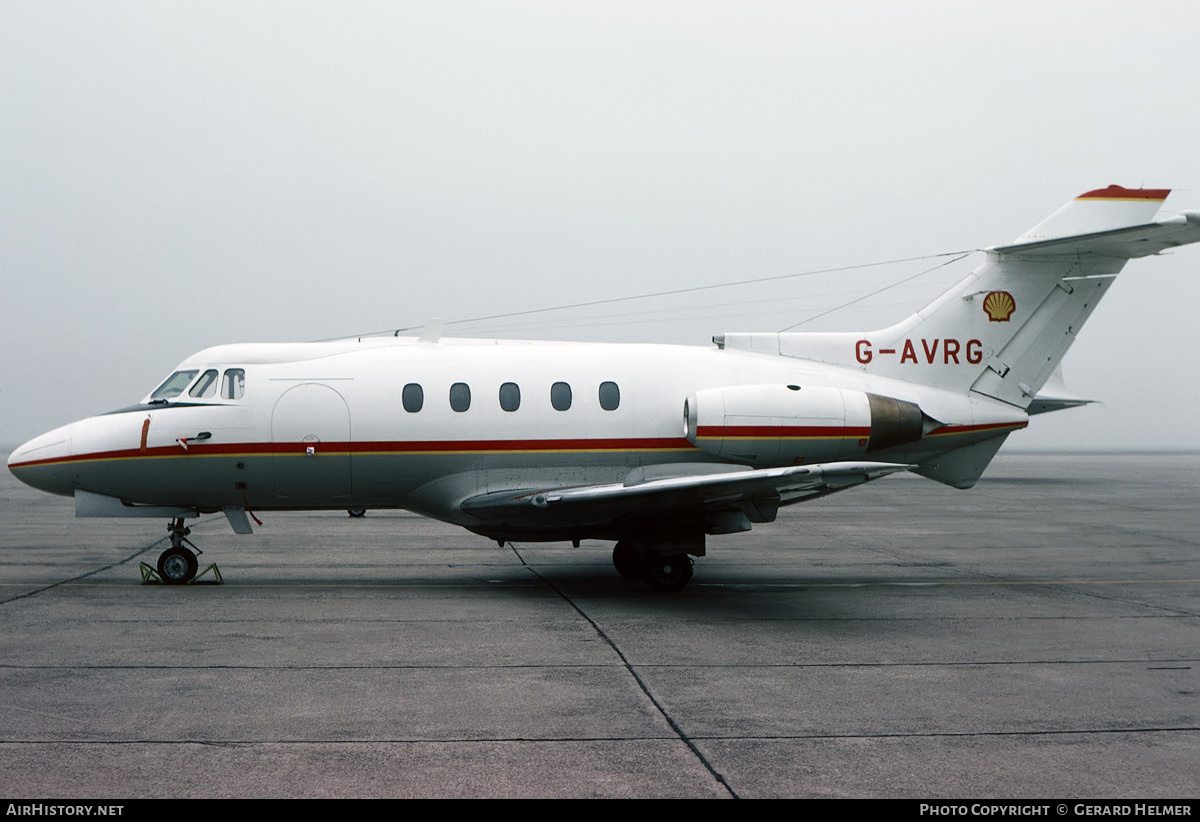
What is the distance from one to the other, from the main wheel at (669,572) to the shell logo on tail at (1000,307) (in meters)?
5.78

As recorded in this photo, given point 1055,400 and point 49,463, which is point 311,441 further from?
point 1055,400

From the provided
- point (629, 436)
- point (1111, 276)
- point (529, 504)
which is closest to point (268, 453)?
point (529, 504)

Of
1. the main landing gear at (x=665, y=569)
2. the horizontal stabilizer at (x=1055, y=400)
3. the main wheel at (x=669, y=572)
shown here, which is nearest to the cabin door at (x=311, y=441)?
the main landing gear at (x=665, y=569)

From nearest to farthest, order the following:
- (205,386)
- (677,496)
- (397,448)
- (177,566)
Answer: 1. (677,496)
2. (177,566)
3. (397,448)
4. (205,386)

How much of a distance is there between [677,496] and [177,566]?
643 cm

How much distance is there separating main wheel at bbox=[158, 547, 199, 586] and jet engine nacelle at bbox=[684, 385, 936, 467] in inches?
258

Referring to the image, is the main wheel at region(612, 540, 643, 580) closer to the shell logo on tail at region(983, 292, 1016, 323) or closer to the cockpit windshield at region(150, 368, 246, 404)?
the cockpit windshield at region(150, 368, 246, 404)

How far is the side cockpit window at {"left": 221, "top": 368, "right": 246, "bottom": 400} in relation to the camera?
1370 cm

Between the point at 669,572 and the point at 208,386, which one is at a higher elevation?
the point at 208,386

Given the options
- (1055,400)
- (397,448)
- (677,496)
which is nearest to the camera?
(677,496)

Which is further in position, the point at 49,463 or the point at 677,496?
the point at 49,463

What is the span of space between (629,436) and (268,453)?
4594mm

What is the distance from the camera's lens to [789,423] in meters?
13.6

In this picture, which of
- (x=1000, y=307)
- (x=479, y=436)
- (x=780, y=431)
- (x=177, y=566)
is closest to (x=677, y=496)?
(x=780, y=431)
